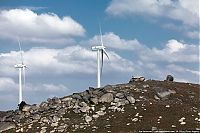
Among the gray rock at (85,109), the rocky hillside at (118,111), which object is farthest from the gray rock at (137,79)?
the gray rock at (85,109)

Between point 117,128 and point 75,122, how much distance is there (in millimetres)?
9226

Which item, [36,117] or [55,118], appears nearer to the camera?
[55,118]

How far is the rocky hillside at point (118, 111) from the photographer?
258ft

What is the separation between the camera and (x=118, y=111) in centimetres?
8500

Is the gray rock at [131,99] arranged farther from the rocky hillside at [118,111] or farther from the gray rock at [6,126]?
the gray rock at [6,126]

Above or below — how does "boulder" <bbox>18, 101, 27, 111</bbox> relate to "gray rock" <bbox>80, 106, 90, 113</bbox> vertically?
above

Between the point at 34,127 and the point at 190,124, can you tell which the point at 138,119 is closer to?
the point at 190,124

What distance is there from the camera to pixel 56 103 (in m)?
95.2

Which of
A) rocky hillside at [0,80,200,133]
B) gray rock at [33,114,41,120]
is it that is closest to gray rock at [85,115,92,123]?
rocky hillside at [0,80,200,133]

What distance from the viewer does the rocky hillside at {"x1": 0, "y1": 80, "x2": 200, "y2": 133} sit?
7869 cm

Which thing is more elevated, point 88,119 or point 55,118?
point 55,118

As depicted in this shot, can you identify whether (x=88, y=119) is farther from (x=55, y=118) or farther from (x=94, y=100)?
(x=94, y=100)

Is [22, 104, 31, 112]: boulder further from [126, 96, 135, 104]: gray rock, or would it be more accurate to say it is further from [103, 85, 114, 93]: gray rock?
[126, 96, 135, 104]: gray rock

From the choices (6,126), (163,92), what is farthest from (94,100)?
(6,126)
